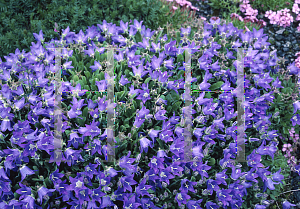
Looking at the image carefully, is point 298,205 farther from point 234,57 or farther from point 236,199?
point 234,57

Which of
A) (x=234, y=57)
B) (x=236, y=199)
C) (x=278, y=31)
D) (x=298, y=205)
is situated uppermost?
(x=278, y=31)

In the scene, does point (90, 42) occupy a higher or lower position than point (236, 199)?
higher

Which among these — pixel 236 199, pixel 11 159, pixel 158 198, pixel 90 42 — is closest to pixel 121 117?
pixel 158 198

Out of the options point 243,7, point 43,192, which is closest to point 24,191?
point 43,192

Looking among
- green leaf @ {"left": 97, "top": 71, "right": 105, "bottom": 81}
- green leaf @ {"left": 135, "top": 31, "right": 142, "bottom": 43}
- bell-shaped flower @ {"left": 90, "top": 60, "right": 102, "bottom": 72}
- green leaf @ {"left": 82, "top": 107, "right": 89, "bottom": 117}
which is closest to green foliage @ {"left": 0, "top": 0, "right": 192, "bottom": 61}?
green leaf @ {"left": 135, "top": 31, "right": 142, "bottom": 43}

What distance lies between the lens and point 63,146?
2424mm

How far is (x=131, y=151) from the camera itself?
101 inches

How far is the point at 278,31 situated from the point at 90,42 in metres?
4.46

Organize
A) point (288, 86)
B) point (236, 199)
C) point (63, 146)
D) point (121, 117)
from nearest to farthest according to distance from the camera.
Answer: point (63, 146) < point (121, 117) < point (236, 199) < point (288, 86)

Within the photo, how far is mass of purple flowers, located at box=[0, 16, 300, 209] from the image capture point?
2301mm

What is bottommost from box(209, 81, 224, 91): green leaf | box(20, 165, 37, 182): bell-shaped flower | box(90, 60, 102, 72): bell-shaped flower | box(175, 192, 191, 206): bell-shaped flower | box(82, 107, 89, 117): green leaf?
box(175, 192, 191, 206): bell-shaped flower

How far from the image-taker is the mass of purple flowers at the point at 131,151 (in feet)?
7.55

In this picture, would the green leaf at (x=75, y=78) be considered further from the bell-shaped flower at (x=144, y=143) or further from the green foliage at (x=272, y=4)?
the green foliage at (x=272, y=4)

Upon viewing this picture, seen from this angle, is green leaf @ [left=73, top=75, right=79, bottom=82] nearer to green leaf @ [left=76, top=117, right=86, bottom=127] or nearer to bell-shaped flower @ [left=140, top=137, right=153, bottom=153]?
green leaf @ [left=76, top=117, right=86, bottom=127]
